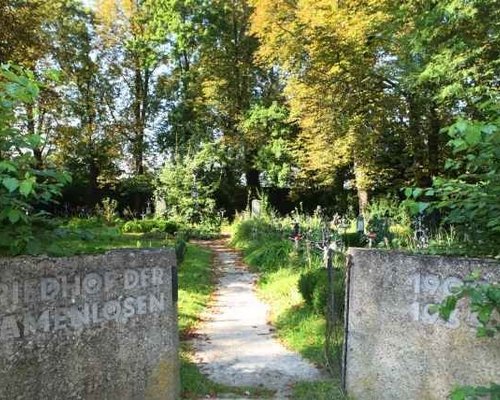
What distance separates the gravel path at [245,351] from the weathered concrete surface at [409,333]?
87 cm

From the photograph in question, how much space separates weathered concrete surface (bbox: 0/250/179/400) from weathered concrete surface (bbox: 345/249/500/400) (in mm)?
1437

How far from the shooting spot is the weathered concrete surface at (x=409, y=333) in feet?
11.5

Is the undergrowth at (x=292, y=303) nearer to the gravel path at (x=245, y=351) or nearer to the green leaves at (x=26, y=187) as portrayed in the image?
the gravel path at (x=245, y=351)

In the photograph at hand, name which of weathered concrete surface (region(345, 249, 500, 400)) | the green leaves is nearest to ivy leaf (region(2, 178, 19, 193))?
the green leaves

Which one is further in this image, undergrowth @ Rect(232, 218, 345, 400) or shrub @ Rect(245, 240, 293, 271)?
shrub @ Rect(245, 240, 293, 271)

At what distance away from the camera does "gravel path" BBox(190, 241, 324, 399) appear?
5.00 m

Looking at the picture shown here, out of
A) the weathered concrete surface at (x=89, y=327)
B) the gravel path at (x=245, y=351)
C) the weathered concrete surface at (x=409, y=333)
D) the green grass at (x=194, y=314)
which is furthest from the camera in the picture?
the gravel path at (x=245, y=351)

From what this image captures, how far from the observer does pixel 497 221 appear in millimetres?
3205

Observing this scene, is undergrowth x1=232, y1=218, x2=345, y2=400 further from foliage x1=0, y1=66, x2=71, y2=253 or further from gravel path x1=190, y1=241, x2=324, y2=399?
foliage x1=0, y1=66, x2=71, y2=253

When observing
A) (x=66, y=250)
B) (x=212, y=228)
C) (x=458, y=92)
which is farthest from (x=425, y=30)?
(x=212, y=228)

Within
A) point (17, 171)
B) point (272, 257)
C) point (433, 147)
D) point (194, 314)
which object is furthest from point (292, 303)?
point (433, 147)

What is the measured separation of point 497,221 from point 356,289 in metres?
1.27

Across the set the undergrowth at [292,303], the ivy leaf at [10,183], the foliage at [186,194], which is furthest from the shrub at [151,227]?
the ivy leaf at [10,183]

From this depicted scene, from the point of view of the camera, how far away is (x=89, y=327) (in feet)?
11.7
